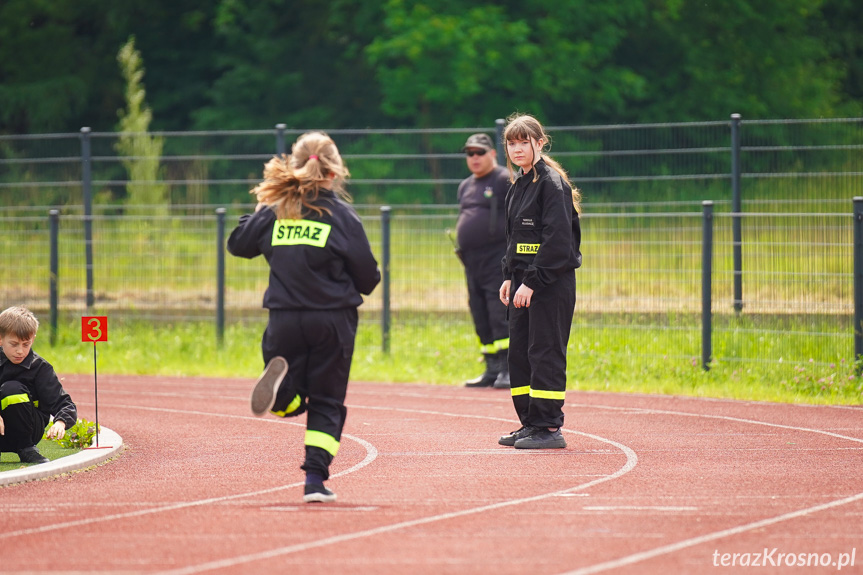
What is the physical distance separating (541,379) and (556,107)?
2667 cm

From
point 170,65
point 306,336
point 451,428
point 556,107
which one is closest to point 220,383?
point 451,428

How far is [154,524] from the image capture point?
22.7 ft

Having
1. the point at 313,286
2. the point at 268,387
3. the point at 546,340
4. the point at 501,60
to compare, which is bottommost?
the point at 268,387

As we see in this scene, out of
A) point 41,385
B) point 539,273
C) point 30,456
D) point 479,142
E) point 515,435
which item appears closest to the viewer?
point 30,456

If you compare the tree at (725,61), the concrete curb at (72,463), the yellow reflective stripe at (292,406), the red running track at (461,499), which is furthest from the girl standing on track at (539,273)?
the tree at (725,61)

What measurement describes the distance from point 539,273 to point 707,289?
545cm

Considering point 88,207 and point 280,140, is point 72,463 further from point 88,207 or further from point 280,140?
point 88,207

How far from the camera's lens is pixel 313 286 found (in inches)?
289

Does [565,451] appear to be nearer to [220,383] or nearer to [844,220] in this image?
[844,220]

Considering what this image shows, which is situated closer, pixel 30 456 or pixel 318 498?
pixel 318 498

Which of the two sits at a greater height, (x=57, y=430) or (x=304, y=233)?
(x=304, y=233)

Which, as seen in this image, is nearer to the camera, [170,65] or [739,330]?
[739,330]

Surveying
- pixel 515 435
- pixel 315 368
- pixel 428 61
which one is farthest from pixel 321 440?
pixel 428 61

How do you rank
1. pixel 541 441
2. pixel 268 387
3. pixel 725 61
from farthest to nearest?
pixel 725 61
pixel 541 441
pixel 268 387
